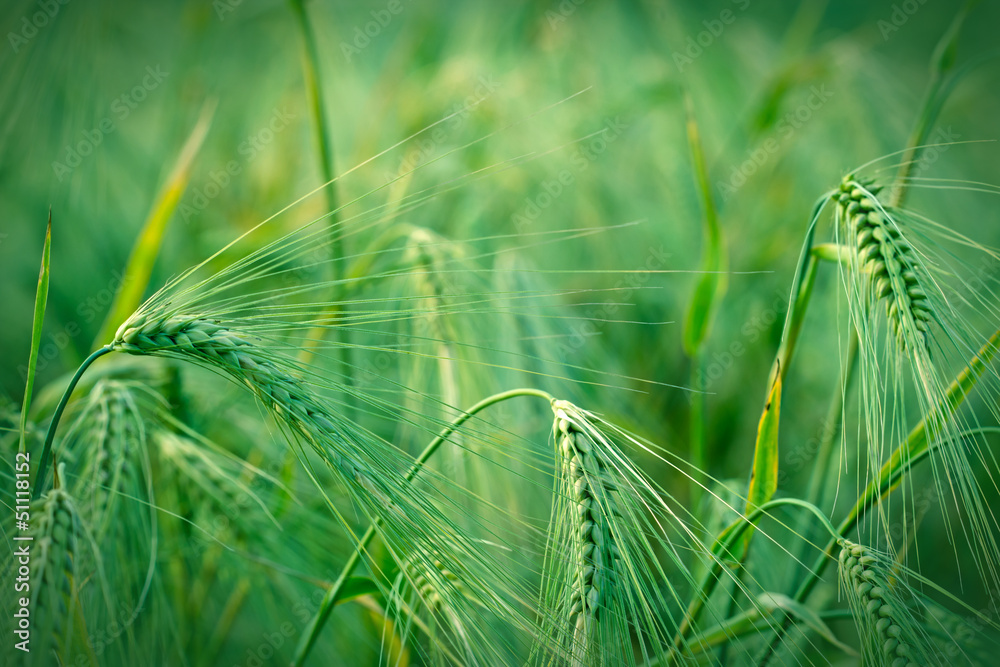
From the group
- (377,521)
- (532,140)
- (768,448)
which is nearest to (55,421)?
(377,521)

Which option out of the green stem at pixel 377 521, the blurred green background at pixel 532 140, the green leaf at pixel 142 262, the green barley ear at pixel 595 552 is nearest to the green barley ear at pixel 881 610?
the green barley ear at pixel 595 552

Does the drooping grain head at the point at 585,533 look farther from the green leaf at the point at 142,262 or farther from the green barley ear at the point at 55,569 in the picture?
the green leaf at the point at 142,262

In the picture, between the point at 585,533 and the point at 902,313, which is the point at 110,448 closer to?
the point at 585,533

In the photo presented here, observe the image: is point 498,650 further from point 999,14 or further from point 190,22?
point 999,14

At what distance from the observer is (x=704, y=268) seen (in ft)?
1.83

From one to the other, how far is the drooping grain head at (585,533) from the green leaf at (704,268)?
0.27m

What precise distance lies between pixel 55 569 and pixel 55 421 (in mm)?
93

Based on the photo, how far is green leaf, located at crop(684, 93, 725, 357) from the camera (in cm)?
54

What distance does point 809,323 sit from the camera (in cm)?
94

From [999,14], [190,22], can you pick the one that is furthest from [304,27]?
[999,14]

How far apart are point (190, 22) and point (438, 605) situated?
1045 mm

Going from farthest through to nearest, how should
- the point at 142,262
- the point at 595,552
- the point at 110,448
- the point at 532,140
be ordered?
the point at 532,140
the point at 142,262
the point at 110,448
the point at 595,552

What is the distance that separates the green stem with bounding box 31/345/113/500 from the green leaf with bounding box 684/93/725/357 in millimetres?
478

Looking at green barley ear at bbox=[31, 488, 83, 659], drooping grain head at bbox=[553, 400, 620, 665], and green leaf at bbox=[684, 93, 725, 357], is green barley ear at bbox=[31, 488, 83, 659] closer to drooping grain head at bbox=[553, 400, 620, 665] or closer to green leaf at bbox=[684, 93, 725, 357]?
drooping grain head at bbox=[553, 400, 620, 665]
